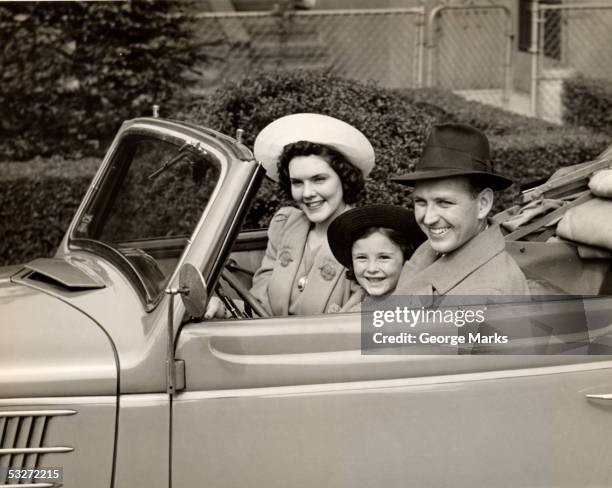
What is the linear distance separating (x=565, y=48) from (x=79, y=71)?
4529mm

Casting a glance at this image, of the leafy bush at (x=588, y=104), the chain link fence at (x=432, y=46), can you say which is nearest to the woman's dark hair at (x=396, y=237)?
the chain link fence at (x=432, y=46)

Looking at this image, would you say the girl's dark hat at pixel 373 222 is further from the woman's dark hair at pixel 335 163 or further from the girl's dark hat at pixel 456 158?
the woman's dark hair at pixel 335 163

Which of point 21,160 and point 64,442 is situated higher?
point 21,160

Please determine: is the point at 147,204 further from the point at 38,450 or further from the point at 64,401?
the point at 38,450

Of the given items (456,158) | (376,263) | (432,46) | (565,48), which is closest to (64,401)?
(376,263)

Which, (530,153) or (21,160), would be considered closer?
(530,153)

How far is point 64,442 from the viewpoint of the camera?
2.66m

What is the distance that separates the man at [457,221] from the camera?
2924 mm

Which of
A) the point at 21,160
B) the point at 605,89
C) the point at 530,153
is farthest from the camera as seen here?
the point at 605,89

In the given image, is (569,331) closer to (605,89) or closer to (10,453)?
(10,453)

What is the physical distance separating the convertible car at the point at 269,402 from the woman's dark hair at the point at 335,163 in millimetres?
784

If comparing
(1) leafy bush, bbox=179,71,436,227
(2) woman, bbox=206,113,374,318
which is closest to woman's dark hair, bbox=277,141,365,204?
(2) woman, bbox=206,113,374,318

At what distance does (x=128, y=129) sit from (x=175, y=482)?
1391mm

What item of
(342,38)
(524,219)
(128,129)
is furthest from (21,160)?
(524,219)
